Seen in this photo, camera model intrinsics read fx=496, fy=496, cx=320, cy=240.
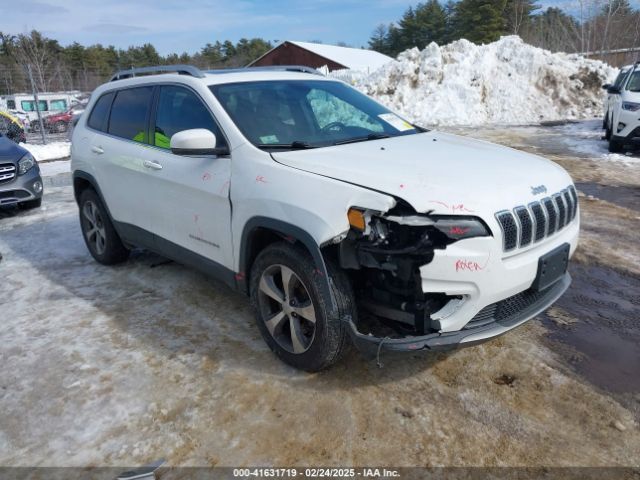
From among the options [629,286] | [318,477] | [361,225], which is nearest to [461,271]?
[361,225]

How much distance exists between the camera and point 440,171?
9.09 ft

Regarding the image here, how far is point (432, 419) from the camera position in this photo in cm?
271

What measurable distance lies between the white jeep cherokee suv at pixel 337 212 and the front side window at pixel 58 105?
978 inches

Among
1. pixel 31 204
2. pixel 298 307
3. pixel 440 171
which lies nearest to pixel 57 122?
pixel 31 204

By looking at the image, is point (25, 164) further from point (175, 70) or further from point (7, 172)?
point (175, 70)

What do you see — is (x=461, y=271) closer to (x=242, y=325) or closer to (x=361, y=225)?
(x=361, y=225)

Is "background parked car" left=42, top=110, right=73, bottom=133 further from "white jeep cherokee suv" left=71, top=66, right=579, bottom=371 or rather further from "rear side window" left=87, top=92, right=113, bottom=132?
"white jeep cherokee suv" left=71, top=66, right=579, bottom=371

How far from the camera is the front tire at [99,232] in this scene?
5051mm

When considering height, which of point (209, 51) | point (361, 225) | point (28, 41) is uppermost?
point (209, 51)

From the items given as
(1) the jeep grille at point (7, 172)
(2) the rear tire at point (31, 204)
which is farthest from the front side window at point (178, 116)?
(2) the rear tire at point (31, 204)

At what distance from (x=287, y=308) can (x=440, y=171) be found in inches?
48.5

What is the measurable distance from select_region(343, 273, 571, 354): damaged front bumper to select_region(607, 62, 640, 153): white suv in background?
29.7 ft

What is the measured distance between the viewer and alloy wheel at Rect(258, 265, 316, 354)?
2990 millimetres

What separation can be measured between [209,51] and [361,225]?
8569cm
